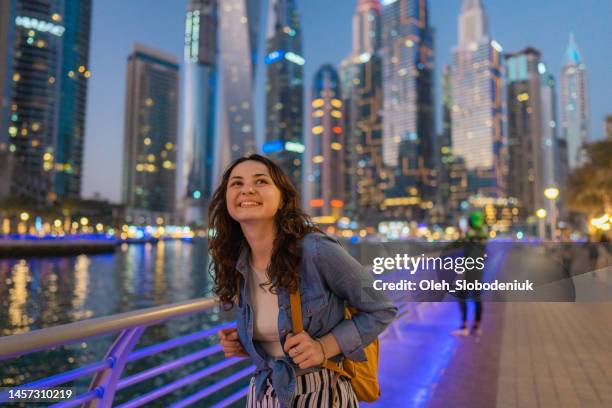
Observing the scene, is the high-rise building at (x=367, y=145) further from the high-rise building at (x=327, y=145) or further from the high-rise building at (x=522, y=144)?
the high-rise building at (x=522, y=144)

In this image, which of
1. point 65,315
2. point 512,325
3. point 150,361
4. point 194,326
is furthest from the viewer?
point 65,315

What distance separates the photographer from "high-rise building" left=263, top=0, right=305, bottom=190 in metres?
165

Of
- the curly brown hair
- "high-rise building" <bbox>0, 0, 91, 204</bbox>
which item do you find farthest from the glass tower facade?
the curly brown hair

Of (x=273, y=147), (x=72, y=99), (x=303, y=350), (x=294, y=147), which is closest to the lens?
(x=303, y=350)

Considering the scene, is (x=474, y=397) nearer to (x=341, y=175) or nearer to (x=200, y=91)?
(x=200, y=91)

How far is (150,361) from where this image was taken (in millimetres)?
9727

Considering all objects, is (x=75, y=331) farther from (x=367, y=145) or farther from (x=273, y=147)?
(x=367, y=145)

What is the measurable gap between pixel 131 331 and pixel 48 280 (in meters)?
29.0

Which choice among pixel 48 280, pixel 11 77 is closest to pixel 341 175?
pixel 11 77

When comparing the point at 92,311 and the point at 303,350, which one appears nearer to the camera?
the point at 303,350

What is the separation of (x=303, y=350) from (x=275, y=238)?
0.35 m

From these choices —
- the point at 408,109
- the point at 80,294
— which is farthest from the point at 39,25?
the point at 408,109

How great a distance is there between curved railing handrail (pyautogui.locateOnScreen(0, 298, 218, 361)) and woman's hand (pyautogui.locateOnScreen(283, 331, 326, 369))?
2.94 feet

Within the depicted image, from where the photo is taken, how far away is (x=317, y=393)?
1.33 m
